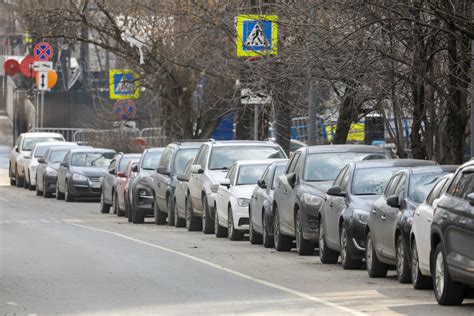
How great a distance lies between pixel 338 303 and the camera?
14820mm

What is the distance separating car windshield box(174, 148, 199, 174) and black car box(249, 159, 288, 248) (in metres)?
6.59

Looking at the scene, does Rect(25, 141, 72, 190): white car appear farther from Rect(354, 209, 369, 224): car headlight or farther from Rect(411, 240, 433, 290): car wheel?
Rect(411, 240, 433, 290): car wheel

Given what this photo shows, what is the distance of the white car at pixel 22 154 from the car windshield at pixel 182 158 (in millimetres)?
17486

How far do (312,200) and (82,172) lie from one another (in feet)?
69.2

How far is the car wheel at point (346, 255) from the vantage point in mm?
19234

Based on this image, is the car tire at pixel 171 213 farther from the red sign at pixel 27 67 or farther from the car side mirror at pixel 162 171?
the red sign at pixel 27 67

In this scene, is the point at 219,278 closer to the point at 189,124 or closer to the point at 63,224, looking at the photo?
the point at 63,224

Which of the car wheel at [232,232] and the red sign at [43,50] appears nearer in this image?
the car wheel at [232,232]

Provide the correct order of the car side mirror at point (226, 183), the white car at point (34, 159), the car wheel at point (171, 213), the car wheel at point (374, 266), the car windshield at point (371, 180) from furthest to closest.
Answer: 1. the white car at point (34, 159)
2. the car wheel at point (171, 213)
3. the car side mirror at point (226, 183)
4. the car windshield at point (371, 180)
5. the car wheel at point (374, 266)

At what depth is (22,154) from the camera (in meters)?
50.2

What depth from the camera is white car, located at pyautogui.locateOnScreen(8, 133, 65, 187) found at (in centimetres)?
5000

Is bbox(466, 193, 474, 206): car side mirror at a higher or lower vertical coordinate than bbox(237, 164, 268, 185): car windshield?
higher

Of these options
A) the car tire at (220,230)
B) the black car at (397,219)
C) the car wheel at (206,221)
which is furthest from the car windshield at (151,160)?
the black car at (397,219)

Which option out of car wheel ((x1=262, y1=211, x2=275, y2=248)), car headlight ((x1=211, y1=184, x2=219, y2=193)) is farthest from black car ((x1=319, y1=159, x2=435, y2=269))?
car headlight ((x1=211, y1=184, x2=219, y2=193))
